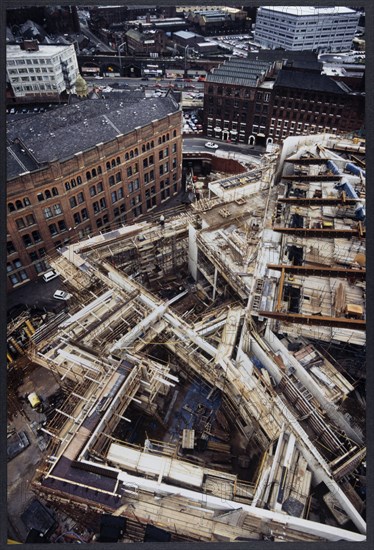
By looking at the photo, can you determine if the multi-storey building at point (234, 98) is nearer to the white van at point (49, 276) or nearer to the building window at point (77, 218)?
the building window at point (77, 218)

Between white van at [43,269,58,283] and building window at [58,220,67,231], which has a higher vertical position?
building window at [58,220,67,231]

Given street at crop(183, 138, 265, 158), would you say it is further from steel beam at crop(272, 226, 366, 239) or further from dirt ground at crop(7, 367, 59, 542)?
dirt ground at crop(7, 367, 59, 542)

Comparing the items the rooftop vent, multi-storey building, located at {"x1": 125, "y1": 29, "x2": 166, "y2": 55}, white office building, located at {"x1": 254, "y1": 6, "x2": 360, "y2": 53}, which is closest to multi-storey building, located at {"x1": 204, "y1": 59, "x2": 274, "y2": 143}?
white office building, located at {"x1": 254, "y1": 6, "x2": 360, "y2": 53}

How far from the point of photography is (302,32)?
101 m

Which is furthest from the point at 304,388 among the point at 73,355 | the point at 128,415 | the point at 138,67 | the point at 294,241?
the point at 138,67

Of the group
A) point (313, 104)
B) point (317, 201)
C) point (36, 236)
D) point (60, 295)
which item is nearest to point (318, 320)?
point (317, 201)

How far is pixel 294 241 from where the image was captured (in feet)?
103

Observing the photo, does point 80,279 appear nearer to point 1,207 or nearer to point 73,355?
point 73,355

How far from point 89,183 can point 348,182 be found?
109 ft

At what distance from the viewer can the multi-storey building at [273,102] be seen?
6881 cm

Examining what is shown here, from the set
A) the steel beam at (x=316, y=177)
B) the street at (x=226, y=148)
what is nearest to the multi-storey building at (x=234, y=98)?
the street at (x=226, y=148)

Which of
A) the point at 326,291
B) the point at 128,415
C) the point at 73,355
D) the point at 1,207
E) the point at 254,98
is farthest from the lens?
the point at 254,98

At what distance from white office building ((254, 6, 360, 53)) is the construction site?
80.0 meters

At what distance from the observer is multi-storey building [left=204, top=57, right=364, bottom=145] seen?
68.8 metres
